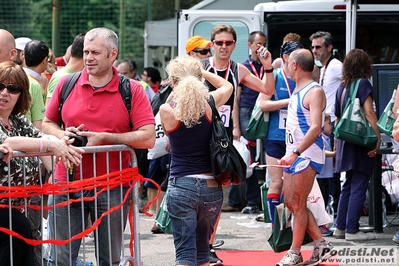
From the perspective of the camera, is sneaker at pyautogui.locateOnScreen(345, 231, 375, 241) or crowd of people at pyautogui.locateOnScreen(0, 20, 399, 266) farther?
sneaker at pyautogui.locateOnScreen(345, 231, 375, 241)

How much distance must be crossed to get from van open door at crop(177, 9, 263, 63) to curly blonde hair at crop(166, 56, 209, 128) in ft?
19.9

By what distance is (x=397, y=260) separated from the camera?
26.7ft

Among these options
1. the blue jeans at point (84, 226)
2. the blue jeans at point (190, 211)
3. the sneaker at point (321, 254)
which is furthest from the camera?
the sneaker at point (321, 254)

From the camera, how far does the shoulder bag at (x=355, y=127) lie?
29.8 ft

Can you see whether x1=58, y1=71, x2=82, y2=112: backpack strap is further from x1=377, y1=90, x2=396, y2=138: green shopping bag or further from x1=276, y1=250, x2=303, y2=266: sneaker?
x1=377, y1=90, x2=396, y2=138: green shopping bag

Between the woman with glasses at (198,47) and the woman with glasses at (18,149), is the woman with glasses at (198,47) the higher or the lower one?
the higher one

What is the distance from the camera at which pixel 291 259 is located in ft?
25.6

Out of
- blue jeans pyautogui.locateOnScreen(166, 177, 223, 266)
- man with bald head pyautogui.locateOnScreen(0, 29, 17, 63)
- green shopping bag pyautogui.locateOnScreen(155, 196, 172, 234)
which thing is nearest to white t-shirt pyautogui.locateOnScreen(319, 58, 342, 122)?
green shopping bag pyautogui.locateOnScreen(155, 196, 172, 234)

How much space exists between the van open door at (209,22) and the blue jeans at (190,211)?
639 centimetres

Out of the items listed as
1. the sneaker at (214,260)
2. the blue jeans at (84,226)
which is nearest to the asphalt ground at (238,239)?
the sneaker at (214,260)

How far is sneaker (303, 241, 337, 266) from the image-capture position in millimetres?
7871

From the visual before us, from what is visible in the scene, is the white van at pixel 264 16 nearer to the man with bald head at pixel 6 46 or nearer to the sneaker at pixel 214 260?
the sneaker at pixel 214 260

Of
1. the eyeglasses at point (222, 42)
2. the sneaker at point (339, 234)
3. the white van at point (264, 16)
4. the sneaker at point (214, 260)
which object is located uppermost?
the white van at point (264, 16)

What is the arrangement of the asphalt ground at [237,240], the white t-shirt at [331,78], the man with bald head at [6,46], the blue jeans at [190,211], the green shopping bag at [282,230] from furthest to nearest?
1. the white t-shirt at [331,78]
2. the asphalt ground at [237,240]
3. the green shopping bag at [282,230]
4. the man with bald head at [6,46]
5. the blue jeans at [190,211]
